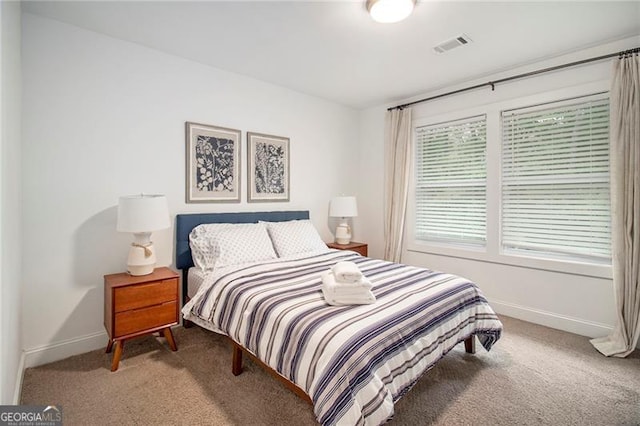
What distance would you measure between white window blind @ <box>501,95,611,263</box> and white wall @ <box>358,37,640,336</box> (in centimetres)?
19

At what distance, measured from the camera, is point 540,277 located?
295 centimetres

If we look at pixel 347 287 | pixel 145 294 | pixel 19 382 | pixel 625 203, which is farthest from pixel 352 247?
pixel 19 382

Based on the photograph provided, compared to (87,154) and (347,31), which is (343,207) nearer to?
(347,31)

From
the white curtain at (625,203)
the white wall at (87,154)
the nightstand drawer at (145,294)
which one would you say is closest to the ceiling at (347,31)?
the white wall at (87,154)

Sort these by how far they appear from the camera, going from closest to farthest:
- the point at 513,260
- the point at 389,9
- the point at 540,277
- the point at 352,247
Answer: the point at 389,9, the point at 540,277, the point at 513,260, the point at 352,247

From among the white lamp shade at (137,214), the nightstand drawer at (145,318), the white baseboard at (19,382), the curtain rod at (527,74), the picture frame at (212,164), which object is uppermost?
the curtain rod at (527,74)

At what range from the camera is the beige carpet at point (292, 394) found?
1.68 metres

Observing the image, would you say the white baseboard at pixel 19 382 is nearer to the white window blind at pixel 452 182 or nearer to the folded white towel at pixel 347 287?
the folded white towel at pixel 347 287

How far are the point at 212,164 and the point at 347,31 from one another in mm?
1749

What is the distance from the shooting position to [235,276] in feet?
7.17

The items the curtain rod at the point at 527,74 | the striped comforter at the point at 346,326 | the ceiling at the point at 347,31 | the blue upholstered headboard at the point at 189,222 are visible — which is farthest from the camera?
the blue upholstered headboard at the point at 189,222

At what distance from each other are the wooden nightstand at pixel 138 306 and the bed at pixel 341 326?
0.19m

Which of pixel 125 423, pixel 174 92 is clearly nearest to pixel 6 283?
pixel 125 423

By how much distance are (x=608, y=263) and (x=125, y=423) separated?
3836mm
